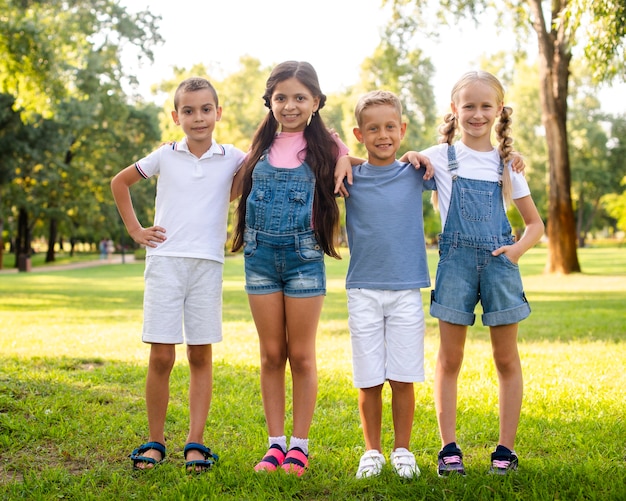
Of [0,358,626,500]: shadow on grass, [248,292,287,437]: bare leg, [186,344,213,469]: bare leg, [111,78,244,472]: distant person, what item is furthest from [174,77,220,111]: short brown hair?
[0,358,626,500]: shadow on grass

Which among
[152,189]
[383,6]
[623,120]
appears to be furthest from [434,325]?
[623,120]

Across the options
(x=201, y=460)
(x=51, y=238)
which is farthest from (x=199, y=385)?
(x=51, y=238)

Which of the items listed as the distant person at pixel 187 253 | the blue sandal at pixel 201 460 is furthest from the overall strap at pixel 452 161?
the blue sandal at pixel 201 460

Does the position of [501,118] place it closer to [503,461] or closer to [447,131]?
[447,131]

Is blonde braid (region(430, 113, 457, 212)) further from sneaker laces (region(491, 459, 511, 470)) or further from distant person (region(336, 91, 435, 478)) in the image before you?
sneaker laces (region(491, 459, 511, 470))

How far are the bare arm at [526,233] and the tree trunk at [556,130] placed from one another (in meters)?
15.4

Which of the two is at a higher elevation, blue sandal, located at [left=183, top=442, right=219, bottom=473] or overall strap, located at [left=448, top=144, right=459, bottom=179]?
overall strap, located at [left=448, top=144, right=459, bottom=179]

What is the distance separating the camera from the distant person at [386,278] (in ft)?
12.1

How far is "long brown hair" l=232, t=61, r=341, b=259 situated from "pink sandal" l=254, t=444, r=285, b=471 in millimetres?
1125

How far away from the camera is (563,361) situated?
711 centimetres

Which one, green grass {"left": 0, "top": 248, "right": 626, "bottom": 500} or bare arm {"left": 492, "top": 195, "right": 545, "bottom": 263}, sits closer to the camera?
green grass {"left": 0, "top": 248, "right": 626, "bottom": 500}

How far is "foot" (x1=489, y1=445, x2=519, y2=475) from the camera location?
3551 millimetres

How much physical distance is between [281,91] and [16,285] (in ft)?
68.1

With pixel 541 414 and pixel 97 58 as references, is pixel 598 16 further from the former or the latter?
pixel 97 58
